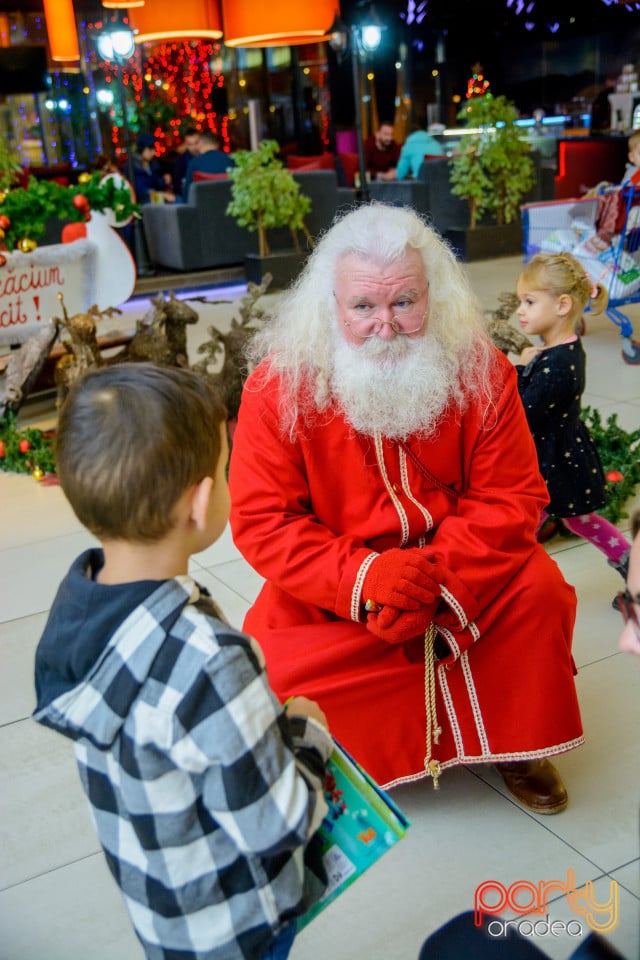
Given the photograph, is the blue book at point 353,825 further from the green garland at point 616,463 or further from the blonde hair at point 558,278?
the green garland at point 616,463

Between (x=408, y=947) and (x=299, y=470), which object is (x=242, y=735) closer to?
(x=408, y=947)

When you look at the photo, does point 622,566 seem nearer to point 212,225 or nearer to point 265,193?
point 265,193

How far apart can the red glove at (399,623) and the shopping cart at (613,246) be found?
456 centimetres

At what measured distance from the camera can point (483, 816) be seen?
222 centimetres

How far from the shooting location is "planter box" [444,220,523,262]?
33.6 feet

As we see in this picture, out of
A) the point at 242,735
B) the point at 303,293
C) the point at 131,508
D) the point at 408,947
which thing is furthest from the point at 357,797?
the point at 303,293

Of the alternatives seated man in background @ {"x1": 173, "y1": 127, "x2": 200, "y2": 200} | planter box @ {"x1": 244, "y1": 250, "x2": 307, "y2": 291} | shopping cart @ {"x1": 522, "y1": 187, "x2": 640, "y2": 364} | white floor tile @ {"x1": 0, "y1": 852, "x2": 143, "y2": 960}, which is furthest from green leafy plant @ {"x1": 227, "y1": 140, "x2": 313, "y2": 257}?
white floor tile @ {"x1": 0, "y1": 852, "x2": 143, "y2": 960}

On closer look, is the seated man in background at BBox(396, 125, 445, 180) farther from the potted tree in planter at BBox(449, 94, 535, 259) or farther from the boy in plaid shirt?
the boy in plaid shirt

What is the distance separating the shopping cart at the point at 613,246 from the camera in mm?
6082

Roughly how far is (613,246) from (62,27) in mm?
7633

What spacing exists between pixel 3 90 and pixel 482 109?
5859mm

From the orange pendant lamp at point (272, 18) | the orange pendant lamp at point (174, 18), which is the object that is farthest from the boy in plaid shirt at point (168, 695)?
the orange pendant lamp at point (174, 18)

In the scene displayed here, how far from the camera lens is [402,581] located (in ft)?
6.56

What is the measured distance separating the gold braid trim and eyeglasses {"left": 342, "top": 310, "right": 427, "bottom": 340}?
69cm
